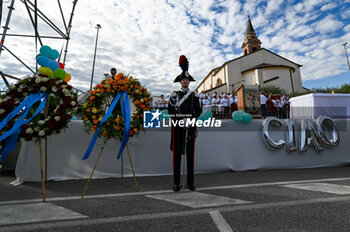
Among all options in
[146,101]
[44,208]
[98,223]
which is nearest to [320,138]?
[146,101]

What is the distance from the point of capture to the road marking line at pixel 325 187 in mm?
2631

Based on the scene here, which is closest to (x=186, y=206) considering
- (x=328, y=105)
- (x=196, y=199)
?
(x=196, y=199)

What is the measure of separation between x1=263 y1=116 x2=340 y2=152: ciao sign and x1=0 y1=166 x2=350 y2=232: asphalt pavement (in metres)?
1.10

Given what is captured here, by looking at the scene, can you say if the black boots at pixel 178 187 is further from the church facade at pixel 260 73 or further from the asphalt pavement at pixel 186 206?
the church facade at pixel 260 73

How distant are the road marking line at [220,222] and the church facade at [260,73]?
99.2ft

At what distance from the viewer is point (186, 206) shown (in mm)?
2230

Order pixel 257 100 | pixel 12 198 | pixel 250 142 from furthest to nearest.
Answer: pixel 257 100 < pixel 250 142 < pixel 12 198

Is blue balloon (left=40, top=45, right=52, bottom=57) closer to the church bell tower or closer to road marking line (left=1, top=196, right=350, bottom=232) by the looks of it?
road marking line (left=1, top=196, right=350, bottom=232)

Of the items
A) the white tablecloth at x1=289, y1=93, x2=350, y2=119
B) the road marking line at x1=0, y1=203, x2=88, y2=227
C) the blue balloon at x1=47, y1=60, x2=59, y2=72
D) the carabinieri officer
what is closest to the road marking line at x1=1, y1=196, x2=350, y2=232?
the road marking line at x1=0, y1=203, x2=88, y2=227

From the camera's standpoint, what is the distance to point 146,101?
10.9ft

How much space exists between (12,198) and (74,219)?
1.61 m

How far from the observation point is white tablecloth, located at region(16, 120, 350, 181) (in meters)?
3.89

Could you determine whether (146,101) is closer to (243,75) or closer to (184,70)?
(184,70)

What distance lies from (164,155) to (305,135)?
12.1 feet
